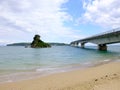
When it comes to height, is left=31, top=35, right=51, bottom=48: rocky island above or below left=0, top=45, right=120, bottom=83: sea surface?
above

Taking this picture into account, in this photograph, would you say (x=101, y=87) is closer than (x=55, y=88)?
Yes

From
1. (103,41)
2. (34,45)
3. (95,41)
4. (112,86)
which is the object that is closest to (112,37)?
(103,41)

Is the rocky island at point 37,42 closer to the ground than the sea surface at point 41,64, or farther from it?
farther from it

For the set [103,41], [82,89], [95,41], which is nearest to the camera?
[82,89]

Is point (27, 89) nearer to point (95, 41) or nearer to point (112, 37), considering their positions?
point (112, 37)

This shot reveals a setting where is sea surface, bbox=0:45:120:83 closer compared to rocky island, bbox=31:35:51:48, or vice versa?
sea surface, bbox=0:45:120:83

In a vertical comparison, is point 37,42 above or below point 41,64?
above

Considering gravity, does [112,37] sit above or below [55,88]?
above

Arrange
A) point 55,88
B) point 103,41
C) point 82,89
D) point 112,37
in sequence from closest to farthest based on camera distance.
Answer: point 82,89 < point 55,88 < point 112,37 < point 103,41

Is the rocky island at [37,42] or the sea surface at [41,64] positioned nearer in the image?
the sea surface at [41,64]

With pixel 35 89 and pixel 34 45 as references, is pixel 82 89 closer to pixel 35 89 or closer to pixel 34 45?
pixel 35 89

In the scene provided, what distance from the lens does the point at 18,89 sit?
894 cm

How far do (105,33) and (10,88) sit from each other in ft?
166

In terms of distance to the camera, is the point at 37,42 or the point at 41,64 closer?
the point at 41,64
